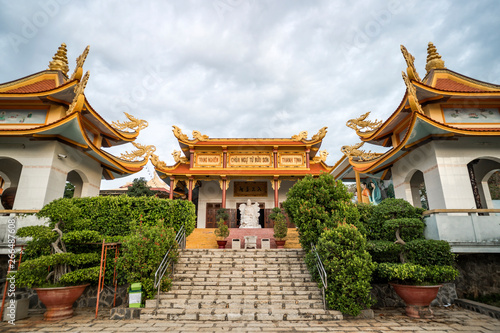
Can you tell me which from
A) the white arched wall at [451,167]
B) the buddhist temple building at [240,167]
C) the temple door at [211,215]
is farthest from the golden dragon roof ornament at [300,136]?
the white arched wall at [451,167]

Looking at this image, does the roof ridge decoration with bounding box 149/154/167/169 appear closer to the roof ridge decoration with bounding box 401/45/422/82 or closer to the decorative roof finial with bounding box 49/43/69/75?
the decorative roof finial with bounding box 49/43/69/75

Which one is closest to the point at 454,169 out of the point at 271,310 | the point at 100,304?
the point at 271,310

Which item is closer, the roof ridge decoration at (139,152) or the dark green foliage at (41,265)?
the dark green foliage at (41,265)

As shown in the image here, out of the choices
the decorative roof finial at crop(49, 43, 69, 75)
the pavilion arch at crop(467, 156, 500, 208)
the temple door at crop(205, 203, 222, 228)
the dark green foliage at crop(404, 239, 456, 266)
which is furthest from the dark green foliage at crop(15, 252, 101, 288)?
the pavilion arch at crop(467, 156, 500, 208)

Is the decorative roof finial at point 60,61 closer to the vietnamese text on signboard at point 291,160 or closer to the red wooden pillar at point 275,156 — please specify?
the red wooden pillar at point 275,156

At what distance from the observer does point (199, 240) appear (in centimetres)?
1441

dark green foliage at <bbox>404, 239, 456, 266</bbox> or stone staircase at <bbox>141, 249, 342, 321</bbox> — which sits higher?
dark green foliage at <bbox>404, 239, 456, 266</bbox>

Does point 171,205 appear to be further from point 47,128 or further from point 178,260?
point 47,128

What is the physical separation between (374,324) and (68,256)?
7908 mm

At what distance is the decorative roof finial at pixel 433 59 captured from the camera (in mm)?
12875

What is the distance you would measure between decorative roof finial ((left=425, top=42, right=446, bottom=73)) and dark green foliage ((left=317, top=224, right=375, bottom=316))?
36.0ft

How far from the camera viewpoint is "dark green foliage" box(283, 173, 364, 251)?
819cm

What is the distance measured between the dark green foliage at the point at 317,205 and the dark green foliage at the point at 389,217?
114 cm

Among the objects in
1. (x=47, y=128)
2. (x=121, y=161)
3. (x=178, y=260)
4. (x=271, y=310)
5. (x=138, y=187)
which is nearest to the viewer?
(x=271, y=310)
